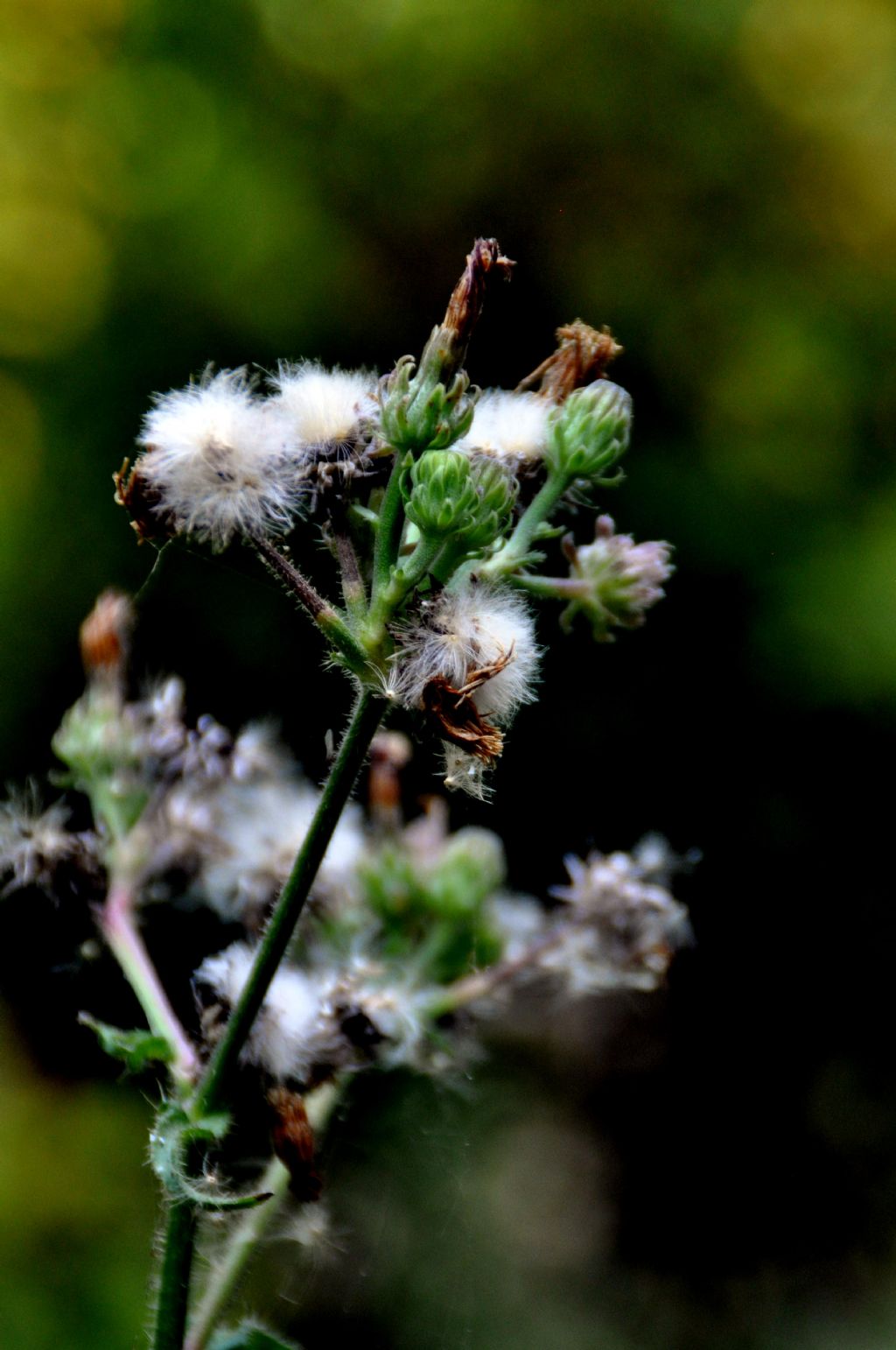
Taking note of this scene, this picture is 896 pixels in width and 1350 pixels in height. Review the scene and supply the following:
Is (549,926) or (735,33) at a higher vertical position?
(735,33)

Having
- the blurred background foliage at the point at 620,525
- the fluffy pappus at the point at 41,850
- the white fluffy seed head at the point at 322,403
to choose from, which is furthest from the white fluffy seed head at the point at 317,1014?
the blurred background foliage at the point at 620,525

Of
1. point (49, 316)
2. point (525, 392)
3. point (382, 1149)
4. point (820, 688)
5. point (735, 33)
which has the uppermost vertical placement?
point (735, 33)

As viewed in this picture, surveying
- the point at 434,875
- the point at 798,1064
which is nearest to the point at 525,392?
the point at 434,875

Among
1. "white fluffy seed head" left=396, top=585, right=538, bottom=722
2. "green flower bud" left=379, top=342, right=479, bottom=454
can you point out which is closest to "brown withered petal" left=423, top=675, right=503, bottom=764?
"white fluffy seed head" left=396, top=585, right=538, bottom=722

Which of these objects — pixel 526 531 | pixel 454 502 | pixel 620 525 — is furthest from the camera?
pixel 620 525

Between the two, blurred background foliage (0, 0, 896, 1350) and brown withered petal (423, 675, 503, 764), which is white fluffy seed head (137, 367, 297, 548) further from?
blurred background foliage (0, 0, 896, 1350)

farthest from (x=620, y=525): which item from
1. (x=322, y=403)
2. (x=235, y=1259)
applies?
(x=235, y=1259)

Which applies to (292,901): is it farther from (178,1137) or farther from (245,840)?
(245,840)

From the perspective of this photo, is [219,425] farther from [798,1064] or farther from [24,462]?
[798,1064]
